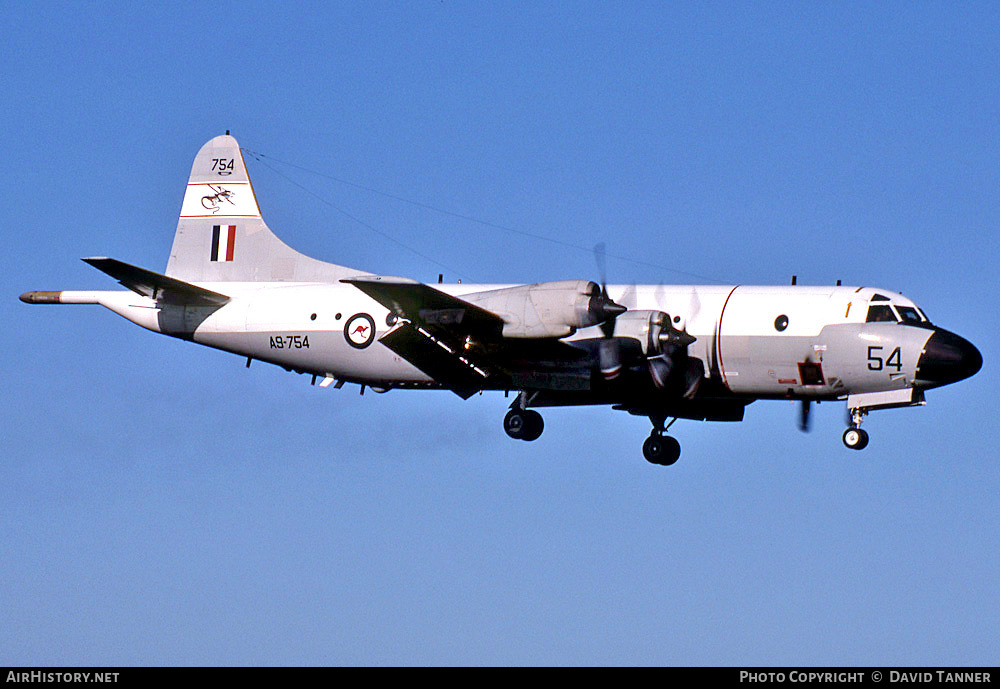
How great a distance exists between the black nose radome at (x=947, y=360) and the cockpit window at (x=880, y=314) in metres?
1.00

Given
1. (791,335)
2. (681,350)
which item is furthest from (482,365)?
(791,335)

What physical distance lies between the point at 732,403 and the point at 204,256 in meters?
13.0

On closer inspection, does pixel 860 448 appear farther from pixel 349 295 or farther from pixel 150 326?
pixel 150 326

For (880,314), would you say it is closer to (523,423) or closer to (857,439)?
(857,439)

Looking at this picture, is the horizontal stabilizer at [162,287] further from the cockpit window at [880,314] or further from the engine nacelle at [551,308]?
the cockpit window at [880,314]

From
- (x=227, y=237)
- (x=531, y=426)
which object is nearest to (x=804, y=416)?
(x=531, y=426)

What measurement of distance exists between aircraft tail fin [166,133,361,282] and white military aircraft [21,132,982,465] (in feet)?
1.62

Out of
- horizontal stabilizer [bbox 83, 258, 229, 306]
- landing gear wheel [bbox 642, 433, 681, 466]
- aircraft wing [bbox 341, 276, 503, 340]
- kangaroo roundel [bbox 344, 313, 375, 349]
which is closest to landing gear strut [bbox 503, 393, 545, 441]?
landing gear wheel [bbox 642, 433, 681, 466]

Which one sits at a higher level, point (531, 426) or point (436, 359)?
point (436, 359)

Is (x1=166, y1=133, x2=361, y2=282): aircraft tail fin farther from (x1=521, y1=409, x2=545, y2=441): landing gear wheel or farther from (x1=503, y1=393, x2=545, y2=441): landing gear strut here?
(x1=521, y1=409, x2=545, y2=441): landing gear wheel

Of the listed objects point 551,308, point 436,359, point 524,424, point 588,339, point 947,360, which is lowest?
→ point 524,424

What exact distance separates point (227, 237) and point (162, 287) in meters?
2.45

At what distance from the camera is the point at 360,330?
109ft

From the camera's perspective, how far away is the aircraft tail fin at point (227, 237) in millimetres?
35594
